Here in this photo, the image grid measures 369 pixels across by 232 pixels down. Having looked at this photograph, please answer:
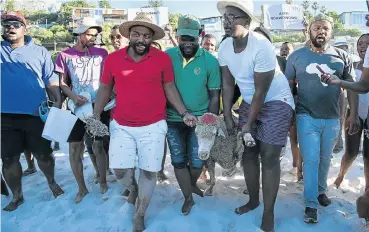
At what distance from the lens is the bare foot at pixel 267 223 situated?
3.19 meters

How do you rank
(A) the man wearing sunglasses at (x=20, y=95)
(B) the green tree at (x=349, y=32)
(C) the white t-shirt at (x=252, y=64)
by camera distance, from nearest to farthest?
(C) the white t-shirt at (x=252, y=64)
(A) the man wearing sunglasses at (x=20, y=95)
(B) the green tree at (x=349, y=32)

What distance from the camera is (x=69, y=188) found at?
4.37 m

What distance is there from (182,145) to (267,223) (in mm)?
1108

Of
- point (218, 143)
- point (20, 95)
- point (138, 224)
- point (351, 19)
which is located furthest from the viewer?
point (351, 19)

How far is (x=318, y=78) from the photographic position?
11.4 ft

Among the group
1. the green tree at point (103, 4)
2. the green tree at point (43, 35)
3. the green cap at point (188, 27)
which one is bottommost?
the green cap at point (188, 27)

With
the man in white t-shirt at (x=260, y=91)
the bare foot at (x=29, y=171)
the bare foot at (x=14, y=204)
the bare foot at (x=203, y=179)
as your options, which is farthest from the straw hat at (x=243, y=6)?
the bare foot at (x=29, y=171)

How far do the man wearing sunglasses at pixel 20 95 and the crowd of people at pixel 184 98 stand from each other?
0.01 m

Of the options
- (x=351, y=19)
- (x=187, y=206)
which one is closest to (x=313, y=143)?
(x=187, y=206)

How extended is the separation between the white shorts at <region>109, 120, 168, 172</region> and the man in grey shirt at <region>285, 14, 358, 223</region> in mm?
1484

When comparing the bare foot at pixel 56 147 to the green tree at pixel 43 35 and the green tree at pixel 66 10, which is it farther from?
the green tree at pixel 66 10

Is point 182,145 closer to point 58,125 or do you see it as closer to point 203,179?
point 203,179

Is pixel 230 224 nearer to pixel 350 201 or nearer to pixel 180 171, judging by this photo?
pixel 180 171

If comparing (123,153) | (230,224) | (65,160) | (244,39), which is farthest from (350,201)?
(65,160)
